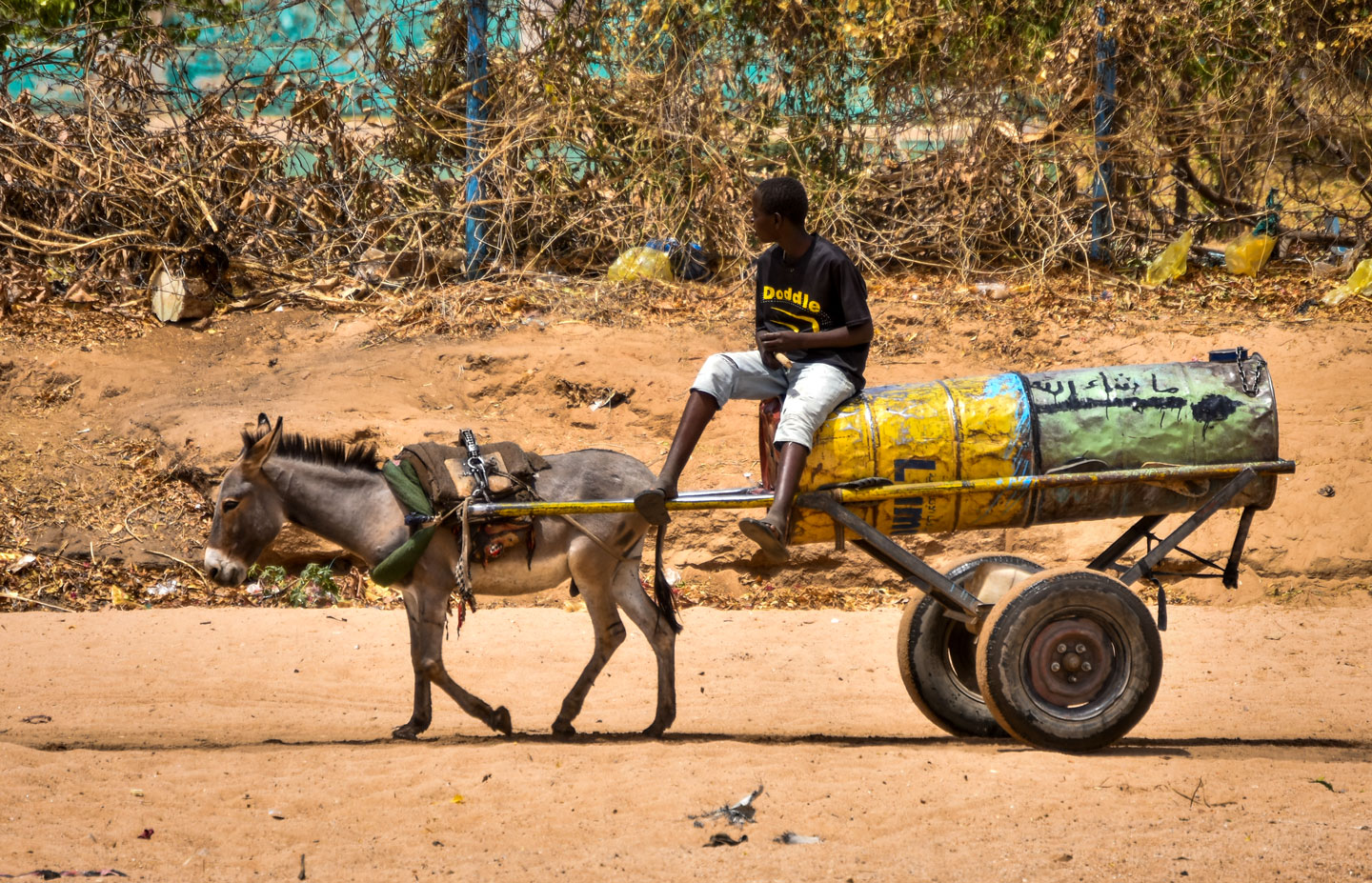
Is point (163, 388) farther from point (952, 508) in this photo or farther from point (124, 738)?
point (952, 508)

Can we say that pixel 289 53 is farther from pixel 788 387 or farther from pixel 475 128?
pixel 788 387

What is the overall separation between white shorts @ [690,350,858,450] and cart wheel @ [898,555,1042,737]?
112 cm

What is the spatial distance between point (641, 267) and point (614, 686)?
19.2 feet

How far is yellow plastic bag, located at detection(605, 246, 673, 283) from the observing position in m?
11.6

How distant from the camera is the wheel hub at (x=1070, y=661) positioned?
489 cm

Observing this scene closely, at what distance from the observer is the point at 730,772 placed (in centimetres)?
477

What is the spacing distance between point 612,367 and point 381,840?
20.0 ft

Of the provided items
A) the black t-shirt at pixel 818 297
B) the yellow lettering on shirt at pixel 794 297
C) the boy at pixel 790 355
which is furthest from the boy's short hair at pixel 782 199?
the yellow lettering on shirt at pixel 794 297

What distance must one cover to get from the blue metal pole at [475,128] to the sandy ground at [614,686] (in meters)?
1.42

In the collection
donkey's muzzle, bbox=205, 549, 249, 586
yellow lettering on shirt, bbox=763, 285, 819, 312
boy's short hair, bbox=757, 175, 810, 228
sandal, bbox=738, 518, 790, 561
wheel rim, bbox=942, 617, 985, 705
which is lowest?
wheel rim, bbox=942, 617, 985, 705

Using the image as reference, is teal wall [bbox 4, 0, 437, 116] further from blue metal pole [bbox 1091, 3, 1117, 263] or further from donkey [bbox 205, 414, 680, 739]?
donkey [bbox 205, 414, 680, 739]

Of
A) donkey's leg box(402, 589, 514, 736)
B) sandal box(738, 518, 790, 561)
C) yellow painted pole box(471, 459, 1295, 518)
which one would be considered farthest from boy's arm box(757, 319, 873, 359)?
donkey's leg box(402, 589, 514, 736)

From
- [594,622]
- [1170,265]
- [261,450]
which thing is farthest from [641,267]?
[261,450]

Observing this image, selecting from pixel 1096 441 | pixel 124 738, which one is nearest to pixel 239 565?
pixel 124 738
